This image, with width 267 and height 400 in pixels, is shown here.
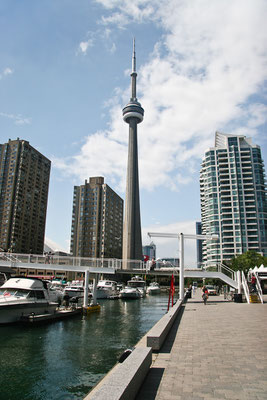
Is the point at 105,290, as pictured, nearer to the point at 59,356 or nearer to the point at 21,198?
the point at 59,356

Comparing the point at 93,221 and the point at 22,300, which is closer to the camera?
the point at 22,300

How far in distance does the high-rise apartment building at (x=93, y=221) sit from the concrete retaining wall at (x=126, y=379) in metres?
128

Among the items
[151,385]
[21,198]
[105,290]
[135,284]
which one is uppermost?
[21,198]

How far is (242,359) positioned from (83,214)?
131445 mm

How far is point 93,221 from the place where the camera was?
134500 mm

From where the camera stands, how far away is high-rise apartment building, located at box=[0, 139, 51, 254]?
113000 mm

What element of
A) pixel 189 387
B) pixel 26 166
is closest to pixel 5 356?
pixel 189 387

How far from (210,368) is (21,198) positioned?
120677 millimetres

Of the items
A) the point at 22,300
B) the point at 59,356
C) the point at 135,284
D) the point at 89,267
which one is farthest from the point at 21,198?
the point at 59,356

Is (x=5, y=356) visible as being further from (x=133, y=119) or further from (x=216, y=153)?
(x=133, y=119)

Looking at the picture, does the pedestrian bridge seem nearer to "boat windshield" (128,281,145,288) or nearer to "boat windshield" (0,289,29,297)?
"boat windshield" (0,289,29,297)

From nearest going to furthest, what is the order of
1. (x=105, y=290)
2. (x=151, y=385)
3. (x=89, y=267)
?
(x=151, y=385), (x=89, y=267), (x=105, y=290)

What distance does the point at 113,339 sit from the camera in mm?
19219

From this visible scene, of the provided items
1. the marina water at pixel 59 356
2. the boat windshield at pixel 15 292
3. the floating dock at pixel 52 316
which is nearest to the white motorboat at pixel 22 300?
the boat windshield at pixel 15 292
